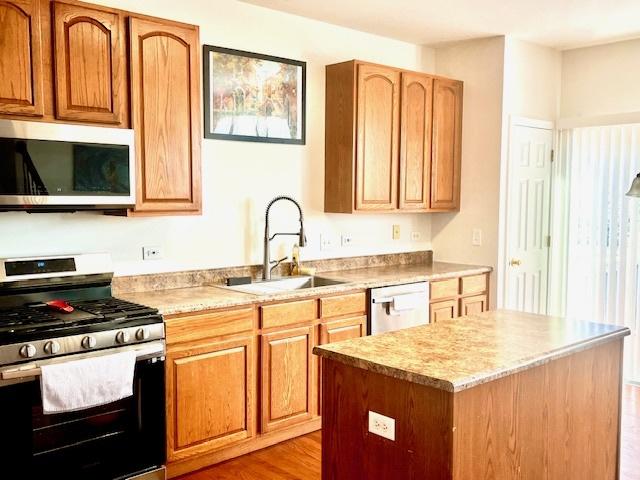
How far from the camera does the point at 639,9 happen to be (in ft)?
13.1

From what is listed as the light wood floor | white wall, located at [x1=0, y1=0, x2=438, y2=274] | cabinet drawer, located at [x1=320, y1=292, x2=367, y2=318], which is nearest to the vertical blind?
the light wood floor

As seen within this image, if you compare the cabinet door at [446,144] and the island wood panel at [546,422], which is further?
the cabinet door at [446,144]

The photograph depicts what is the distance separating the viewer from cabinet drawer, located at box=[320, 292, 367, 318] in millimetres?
3742

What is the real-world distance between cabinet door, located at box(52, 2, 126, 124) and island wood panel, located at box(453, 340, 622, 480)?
2.09 metres

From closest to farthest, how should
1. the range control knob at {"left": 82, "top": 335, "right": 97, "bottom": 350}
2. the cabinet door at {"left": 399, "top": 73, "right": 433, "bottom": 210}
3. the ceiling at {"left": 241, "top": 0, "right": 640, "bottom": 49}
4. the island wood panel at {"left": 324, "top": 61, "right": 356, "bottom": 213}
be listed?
the range control knob at {"left": 82, "top": 335, "right": 97, "bottom": 350}, the ceiling at {"left": 241, "top": 0, "right": 640, "bottom": 49}, the island wood panel at {"left": 324, "top": 61, "right": 356, "bottom": 213}, the cabinet door at {"left": 399, "top": 73, "right": 433, "bottom": 210}

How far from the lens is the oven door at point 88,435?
8.20 ft

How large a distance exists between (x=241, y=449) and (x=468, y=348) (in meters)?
1.68

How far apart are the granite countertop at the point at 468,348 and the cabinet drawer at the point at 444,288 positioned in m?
1.51

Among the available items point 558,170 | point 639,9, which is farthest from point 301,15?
point 558,170

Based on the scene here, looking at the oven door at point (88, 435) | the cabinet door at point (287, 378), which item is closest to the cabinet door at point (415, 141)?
the cabinet door at point (287, 378)

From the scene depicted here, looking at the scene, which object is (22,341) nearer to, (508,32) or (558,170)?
(508,32)

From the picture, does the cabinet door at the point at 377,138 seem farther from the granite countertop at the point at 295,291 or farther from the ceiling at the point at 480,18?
the granite countertop at the point at 295,291

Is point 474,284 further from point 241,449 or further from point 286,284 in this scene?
point 241,449

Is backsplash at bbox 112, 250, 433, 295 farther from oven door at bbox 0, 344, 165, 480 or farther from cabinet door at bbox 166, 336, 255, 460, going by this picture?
oven door at bbox 0, 344, 165, 480
